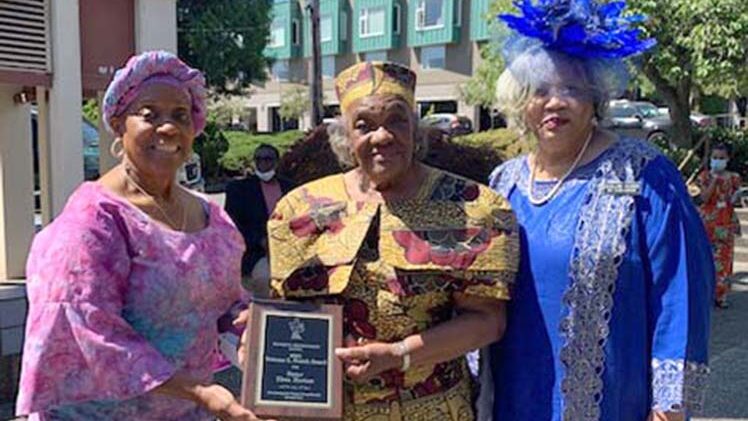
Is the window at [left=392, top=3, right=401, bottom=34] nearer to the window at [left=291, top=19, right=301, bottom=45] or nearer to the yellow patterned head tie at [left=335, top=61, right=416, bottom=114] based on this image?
the window at [left=291, top=19, right=301, bottom=45]

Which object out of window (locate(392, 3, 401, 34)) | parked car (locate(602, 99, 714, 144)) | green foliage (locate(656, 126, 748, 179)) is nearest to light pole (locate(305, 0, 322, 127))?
parked car (locate(602, 99, 714, 144))

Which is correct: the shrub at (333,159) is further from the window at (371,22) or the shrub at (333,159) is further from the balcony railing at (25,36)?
the window at (371,22)

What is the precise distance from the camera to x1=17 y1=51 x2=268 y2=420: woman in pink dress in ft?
6.36

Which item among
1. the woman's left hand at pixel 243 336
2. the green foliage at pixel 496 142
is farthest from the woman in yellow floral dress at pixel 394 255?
the green foliage at pixel 496 142

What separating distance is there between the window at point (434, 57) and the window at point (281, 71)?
32.8 feet

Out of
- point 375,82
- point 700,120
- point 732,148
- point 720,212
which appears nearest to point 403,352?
point 375,82

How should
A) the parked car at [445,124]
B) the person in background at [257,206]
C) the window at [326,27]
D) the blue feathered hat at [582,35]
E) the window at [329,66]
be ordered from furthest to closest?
the window at [329,66] < the window at [326,27] < the person in background at [257,206] < the parked car at [445,124] < the blue feathered hat at [582,35]

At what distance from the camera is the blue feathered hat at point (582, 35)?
222cm

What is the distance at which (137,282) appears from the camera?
2.05 meters

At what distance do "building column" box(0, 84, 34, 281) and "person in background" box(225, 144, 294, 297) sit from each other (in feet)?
4.63

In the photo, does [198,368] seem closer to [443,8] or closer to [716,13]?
[716,13]

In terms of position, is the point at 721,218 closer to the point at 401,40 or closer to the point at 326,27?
the point at 401,40

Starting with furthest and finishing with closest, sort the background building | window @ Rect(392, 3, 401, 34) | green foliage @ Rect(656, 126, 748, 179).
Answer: window @ Rect(392, 3, 401, 34) → the background building → green foliage @ Rect(656, 126, 748, 179)

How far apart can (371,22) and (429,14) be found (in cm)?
358
